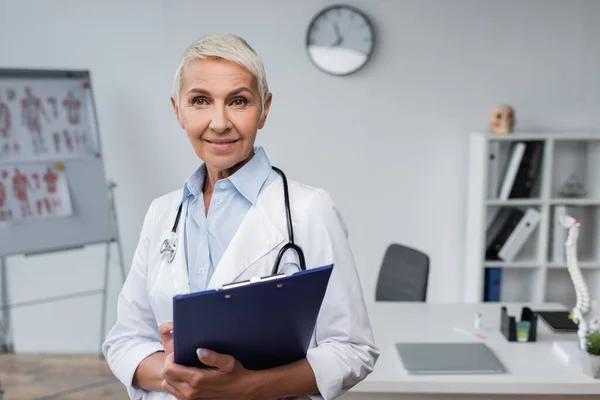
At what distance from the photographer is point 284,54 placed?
3.56 m

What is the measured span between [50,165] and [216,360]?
2599 millimetres

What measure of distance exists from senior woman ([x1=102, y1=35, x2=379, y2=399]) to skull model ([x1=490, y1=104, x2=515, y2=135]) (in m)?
2.56

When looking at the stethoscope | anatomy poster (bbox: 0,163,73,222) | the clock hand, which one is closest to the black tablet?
the stethoscope

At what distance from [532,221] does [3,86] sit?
3.00 metres

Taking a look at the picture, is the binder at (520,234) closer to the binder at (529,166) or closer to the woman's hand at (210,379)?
the binder at (529,166)

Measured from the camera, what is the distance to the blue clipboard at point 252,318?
2.62 feet

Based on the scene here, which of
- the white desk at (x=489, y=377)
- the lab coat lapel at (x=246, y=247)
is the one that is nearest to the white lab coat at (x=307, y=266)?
the lab coat lapel at (x=246, y=247)

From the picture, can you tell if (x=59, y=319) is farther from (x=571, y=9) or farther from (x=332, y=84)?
(x=571, y=9)

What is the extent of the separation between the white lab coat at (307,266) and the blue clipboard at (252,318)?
7 centimetres

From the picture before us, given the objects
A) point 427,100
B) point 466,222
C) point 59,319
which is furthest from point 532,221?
point 59,319

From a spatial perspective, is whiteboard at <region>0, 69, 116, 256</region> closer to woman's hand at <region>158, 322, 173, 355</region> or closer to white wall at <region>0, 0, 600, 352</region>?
white wall at <region>0, 0, 600, 352</region>

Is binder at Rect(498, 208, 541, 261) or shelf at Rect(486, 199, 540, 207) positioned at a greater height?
shelf at Rect(486, 199, 540, 207)

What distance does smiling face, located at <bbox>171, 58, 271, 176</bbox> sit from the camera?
0.95 meters

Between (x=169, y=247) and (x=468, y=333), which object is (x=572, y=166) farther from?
(x=169, y=247)
